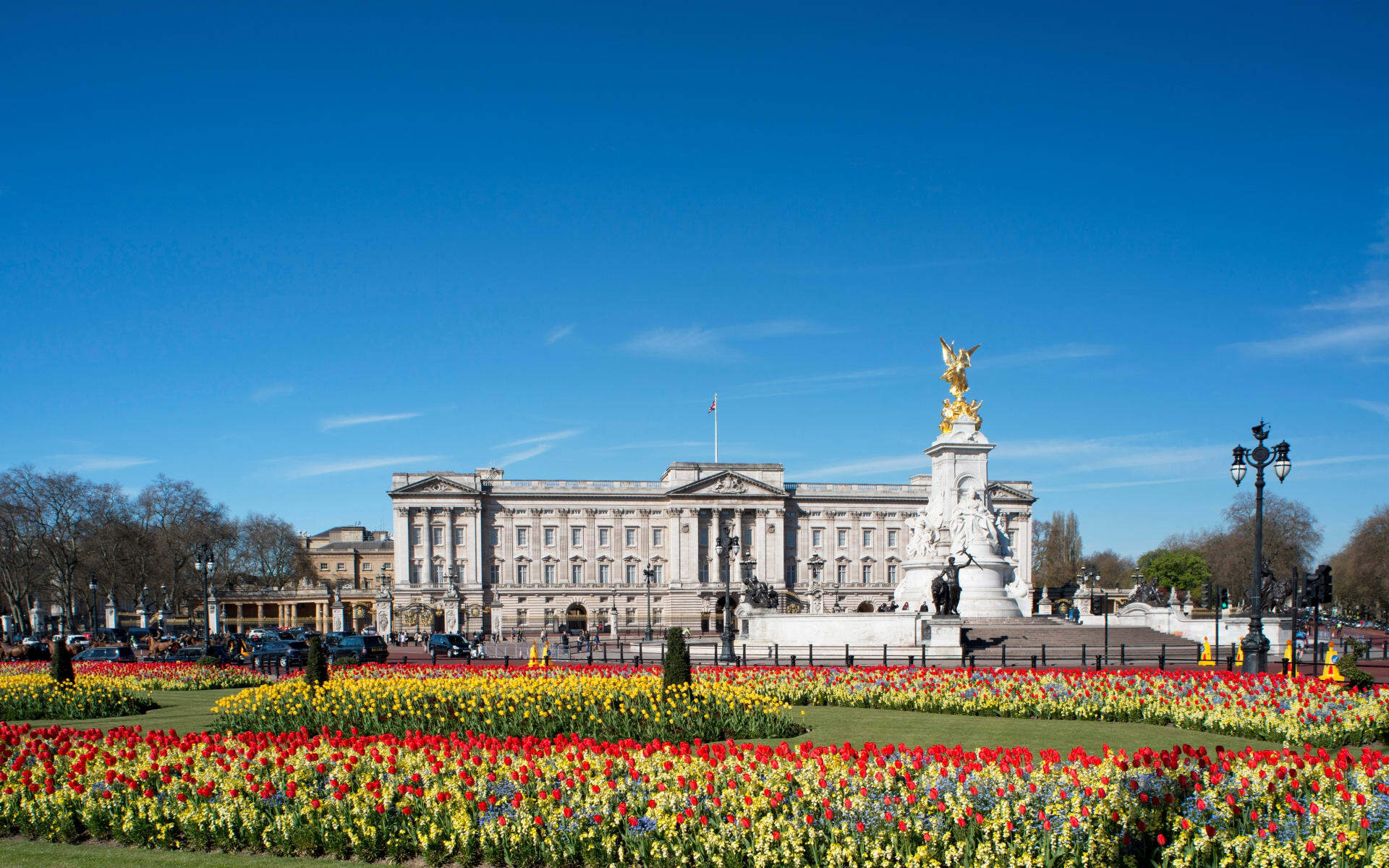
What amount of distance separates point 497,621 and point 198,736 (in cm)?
6396

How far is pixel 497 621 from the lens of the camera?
75.2 meters

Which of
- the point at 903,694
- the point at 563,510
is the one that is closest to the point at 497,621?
the point at 563,510

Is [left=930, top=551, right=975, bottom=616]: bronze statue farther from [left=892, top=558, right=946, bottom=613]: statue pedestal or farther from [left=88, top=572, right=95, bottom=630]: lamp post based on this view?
[left=88, top=572, right=95, bottom=630]: lamp post

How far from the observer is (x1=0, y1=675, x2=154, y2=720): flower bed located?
794 inches

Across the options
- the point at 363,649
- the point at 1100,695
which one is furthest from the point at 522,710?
the point at 363,649

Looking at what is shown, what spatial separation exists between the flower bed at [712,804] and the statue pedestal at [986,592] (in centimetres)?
3611

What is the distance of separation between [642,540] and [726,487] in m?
9.96

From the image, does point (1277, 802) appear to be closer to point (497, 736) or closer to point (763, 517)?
point (497, 736)

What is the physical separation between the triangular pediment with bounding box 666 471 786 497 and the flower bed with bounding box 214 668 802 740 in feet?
267

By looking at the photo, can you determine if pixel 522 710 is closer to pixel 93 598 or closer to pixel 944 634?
pixel 944 634

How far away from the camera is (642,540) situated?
101312 millimetres

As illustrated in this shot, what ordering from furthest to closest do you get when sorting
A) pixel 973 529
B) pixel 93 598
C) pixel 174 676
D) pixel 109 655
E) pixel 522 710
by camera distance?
pixel 93 598 < pixel 973 529 < pixel 109 655 < pixel 174 676 < pixel 522 710

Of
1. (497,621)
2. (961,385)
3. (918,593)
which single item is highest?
(961,385)

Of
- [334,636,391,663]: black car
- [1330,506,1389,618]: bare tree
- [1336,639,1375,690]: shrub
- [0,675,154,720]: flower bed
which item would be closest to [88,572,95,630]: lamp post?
[334,636,391,663]: black car
